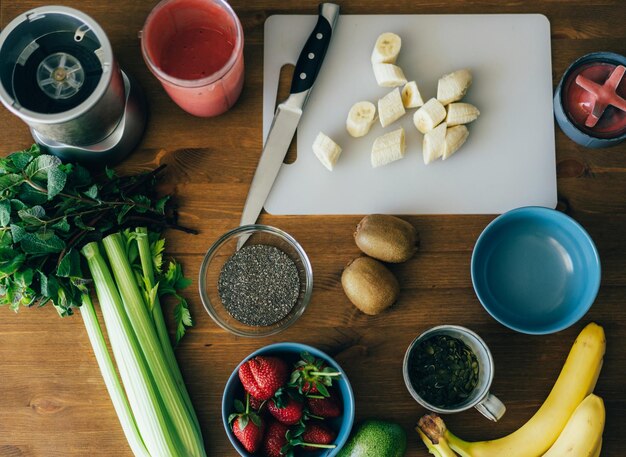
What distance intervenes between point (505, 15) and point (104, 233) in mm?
812

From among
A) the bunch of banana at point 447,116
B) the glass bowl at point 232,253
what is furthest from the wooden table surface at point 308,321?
the bunch of banana at point 447,116

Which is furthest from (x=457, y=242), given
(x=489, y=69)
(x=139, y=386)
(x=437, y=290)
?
(x=139, y=386)

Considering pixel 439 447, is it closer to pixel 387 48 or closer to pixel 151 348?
pixel 151 348

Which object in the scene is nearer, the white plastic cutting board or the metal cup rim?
the metal cup rim

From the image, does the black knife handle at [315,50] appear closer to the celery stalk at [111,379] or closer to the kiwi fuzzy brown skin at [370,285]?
the kiwi fuzzy brown skin at [370,285]

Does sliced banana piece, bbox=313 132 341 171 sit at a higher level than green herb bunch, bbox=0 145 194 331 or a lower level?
higher

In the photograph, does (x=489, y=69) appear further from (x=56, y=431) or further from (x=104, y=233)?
(x=56, y=431)

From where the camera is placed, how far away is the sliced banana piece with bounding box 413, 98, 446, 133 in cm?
107

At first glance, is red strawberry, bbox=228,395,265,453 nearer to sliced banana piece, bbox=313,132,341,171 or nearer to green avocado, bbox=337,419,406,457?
green avocado, bbox=337,419,406,457

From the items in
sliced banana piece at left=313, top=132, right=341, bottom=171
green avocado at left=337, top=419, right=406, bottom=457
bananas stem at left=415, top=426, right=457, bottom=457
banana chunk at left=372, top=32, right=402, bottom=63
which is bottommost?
bananas stem at left=415, top=426, right=457, bottom=457

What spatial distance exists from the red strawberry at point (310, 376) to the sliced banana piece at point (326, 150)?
0.33 meters

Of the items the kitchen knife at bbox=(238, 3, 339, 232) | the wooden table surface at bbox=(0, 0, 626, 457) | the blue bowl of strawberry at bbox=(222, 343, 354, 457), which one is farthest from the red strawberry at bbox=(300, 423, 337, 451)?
the kitchen knife at bbox=(238, 3, 339, 232)

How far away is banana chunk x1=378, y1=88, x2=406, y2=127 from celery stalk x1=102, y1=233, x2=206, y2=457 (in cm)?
50

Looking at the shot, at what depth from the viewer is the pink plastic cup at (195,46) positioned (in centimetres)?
99
